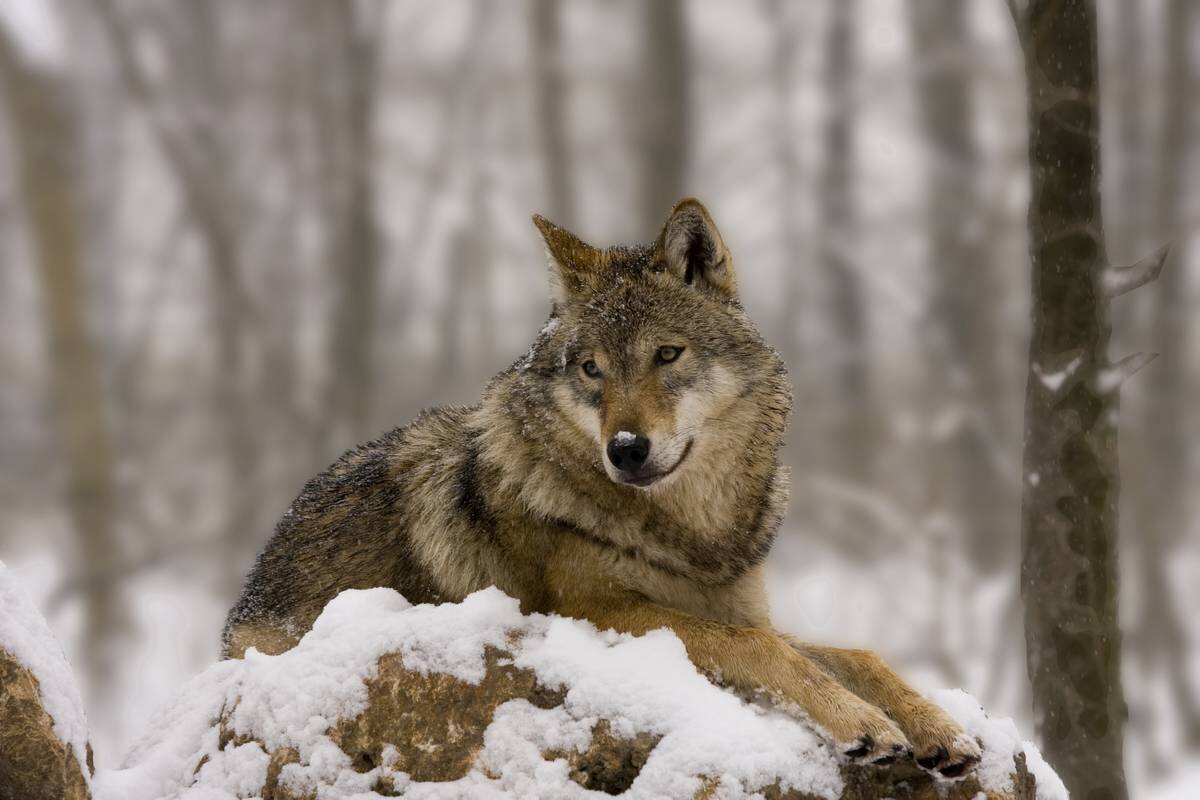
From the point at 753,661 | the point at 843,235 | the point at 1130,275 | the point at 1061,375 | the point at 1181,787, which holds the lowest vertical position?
the point at 753,661

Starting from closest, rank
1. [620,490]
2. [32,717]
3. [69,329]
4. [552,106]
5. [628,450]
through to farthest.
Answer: [32,717] → [628,450] → [620,490] → [69,329] → [552,106]

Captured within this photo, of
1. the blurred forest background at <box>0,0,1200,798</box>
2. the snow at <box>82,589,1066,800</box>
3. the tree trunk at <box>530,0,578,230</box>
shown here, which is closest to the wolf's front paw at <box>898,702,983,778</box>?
the snow at <box>82,589,1066,800</box>

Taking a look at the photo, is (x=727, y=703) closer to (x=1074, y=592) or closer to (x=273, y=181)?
(x=1074, y=592)

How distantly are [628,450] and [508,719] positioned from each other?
37.2 inches

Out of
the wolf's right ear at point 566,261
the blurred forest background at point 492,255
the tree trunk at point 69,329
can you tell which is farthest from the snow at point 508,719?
the tree trunk at point 69,329

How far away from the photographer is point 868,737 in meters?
3.20

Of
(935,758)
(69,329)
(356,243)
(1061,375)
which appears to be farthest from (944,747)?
(356,243)

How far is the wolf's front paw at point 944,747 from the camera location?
322 cm

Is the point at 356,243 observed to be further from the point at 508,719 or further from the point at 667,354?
the point at 508,719

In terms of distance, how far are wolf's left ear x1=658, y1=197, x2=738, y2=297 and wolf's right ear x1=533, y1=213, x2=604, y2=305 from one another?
0.95 feet

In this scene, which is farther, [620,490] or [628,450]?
[620,490]

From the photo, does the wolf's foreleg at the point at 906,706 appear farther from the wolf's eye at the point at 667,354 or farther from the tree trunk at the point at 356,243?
the tree trunk at the point at 356,243

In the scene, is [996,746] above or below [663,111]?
below

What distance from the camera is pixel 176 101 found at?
1780cm
